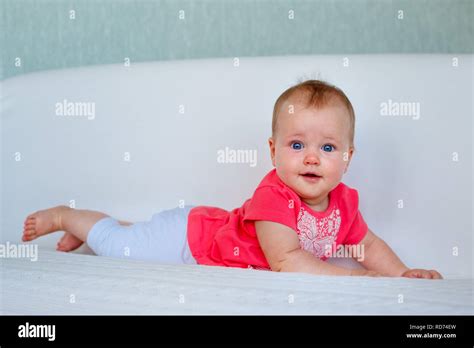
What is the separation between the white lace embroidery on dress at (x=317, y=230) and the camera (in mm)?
1511

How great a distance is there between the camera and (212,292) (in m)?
1.03

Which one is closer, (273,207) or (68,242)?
(273,207)

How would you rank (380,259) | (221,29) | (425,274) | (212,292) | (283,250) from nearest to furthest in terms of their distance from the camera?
(212,292), (425,274), (283,250), (380,259), (221,29)

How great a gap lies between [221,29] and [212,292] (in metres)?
1.43

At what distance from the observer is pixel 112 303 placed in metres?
1.02

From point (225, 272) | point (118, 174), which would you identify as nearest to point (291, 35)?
point (118, 174)

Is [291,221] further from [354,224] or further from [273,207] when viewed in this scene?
[354,224]

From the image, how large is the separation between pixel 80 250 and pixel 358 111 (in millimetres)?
733

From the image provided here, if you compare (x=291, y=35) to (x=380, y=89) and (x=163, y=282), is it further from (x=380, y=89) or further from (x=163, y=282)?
(x=163, y=282)

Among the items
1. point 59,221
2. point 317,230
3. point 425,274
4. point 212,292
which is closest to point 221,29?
point 59,221

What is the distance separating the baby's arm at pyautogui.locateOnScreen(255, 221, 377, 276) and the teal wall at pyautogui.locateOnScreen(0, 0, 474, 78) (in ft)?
3.28

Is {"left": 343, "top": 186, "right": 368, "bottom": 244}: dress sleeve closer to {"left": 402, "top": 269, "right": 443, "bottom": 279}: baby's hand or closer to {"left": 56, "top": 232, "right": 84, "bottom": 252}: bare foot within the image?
{"left": 402, "top": 269, "right": 443, "bottom": 279}: baby's hand

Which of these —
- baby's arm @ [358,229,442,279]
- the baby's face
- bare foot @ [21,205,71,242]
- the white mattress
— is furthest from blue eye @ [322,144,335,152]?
bare foot @ [21,205,71,242]

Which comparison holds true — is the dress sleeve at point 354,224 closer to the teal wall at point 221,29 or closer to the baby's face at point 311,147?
the baby's face at point 311,147
